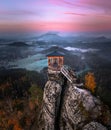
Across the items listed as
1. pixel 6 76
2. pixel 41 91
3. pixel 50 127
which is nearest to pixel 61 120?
pixel 50 127

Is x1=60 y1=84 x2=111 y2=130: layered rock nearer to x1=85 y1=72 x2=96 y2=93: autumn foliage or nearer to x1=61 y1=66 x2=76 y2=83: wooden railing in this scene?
x1=61 y1=66 x2=76 y2=83: wooden railing

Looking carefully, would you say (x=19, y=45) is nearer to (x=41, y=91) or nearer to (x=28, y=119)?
(x=41, y=91)

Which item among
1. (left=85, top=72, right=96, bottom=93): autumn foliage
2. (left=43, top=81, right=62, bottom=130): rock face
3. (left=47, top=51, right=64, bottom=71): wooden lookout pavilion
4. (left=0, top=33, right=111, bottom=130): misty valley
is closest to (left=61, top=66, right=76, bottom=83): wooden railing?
(left=47, top=51, right=64, bottom=71): wooden lookout pavilion

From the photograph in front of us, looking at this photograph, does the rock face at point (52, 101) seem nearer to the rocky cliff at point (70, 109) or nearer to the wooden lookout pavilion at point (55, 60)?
the rocky cliff at point (70, 109)

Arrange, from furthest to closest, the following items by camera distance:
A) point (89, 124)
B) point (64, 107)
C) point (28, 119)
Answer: point (28, 119)
point (64, 107)
point (89, 124)

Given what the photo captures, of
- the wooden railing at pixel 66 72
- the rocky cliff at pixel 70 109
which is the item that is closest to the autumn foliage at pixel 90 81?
the rocky cliff at pixel 70 109

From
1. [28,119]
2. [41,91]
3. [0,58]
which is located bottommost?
[28,119]

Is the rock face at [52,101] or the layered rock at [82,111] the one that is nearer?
the layered rock at [82,111]
